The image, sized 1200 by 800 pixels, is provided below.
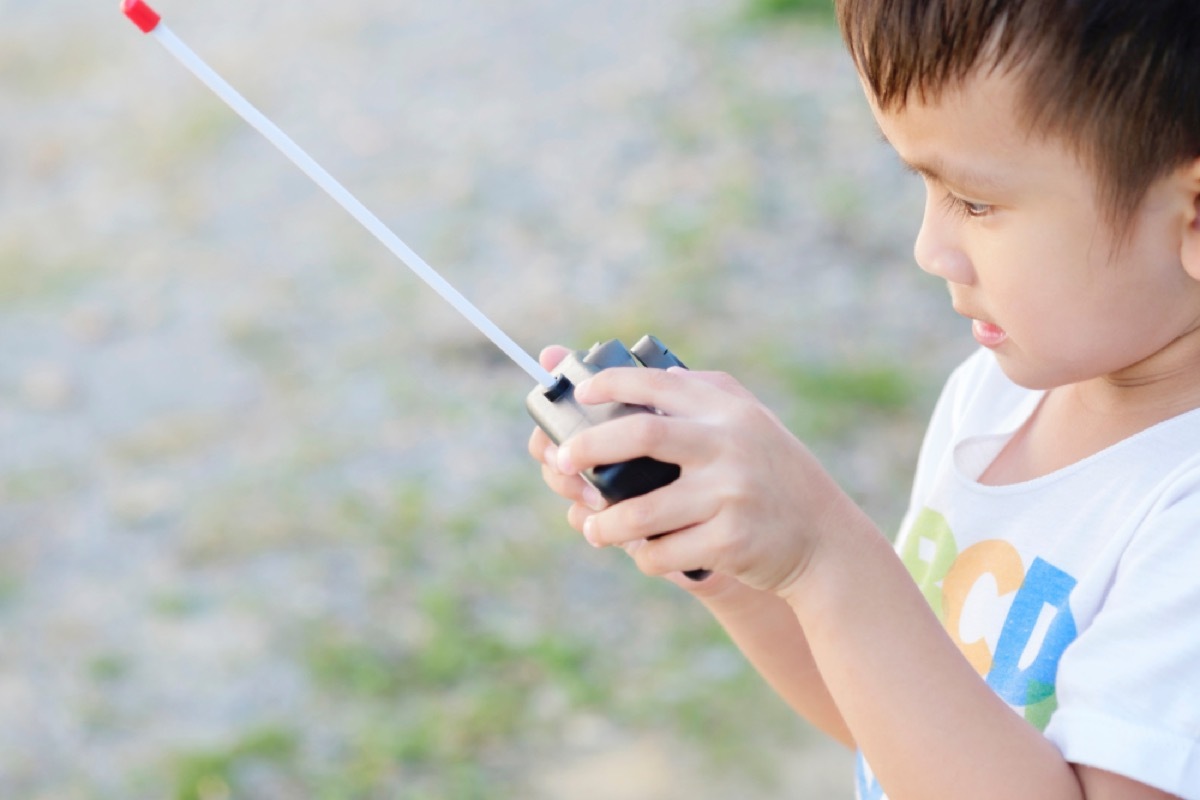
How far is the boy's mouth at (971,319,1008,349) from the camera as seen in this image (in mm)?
932

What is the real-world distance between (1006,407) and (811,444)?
4.78 feet

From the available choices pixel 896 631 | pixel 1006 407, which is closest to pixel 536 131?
pixel 1006 407

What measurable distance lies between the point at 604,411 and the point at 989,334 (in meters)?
0.26

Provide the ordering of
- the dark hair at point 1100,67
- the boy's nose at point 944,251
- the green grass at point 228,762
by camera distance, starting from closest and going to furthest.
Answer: the dark hair at point 1100,67, the boy's nose at point 944,251, the green grass at point 228,762

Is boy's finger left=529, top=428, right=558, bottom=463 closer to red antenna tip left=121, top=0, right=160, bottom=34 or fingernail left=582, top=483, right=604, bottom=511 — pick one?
fingernail left=582, top=483, right=604, bottom=511

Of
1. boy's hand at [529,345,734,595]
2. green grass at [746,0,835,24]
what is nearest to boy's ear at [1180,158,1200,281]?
boy's hand at [529,345,734,595]

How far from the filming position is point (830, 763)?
2.07 meters

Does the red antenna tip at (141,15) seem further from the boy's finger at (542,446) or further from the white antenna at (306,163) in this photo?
the boy's finger at (542,446)

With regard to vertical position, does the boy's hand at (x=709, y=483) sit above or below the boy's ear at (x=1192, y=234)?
below

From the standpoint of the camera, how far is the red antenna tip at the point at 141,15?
0.86 meters

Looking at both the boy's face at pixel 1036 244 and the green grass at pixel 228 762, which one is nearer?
the boy's face at pixel 1036 244

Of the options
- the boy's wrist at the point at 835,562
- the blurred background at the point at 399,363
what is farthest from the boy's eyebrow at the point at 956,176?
the blurred background at the point at 399,363

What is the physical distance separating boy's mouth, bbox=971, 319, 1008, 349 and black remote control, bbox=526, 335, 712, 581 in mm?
194

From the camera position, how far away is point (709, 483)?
2.79 feet
